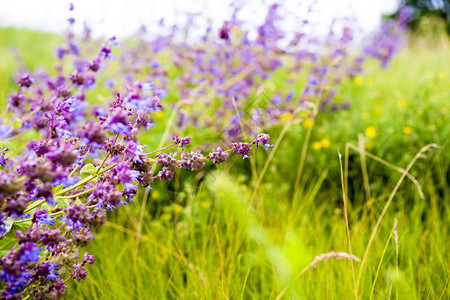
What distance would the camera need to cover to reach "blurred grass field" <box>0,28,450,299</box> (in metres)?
1.58

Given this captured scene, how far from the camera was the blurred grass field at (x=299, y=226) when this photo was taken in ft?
5.18

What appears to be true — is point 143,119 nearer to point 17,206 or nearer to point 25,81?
point 17,206

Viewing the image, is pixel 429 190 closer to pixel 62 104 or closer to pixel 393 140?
pixel 393 140

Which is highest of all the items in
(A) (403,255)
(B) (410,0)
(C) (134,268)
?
(B) (410,0)

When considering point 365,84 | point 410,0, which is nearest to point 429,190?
point 365,84

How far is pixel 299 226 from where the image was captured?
2.18m

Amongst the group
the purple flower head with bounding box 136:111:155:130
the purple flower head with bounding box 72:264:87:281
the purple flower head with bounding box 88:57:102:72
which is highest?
Answer: the purple flower head with bounding box 88:57:102:72

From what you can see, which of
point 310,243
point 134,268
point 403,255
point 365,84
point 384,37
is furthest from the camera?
point 384,37

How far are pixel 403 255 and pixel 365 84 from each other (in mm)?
3359

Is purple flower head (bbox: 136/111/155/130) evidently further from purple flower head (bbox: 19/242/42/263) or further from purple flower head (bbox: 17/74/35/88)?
purple flower head (bbox: 17/74/35/88)

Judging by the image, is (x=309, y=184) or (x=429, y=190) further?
(x=309, y=184)

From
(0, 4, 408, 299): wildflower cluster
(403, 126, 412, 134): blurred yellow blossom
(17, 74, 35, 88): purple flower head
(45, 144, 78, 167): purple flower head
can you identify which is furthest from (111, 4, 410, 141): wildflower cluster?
(45, 144, 78, 167): purple flower head

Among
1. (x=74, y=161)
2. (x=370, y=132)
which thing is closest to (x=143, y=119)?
(x=74, y=161)

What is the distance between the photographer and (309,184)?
9.59 ft
